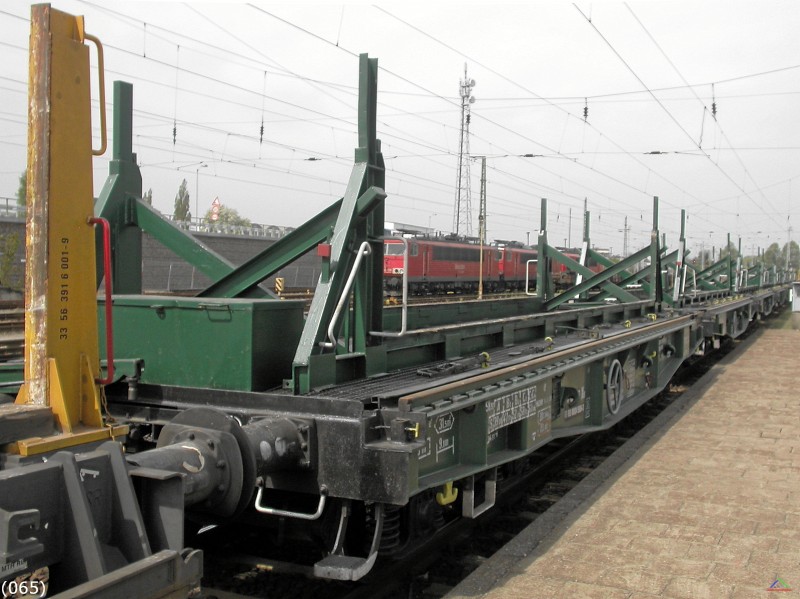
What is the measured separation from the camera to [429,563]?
17.1 ft

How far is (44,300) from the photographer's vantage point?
10.6ft

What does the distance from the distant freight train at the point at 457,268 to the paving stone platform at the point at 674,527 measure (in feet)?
76.4

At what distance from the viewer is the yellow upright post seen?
3.22 m

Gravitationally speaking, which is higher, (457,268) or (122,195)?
(457,268)

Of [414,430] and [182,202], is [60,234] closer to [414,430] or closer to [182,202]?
[414,430]

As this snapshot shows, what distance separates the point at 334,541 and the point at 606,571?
1686 mm

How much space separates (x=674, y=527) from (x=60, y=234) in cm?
451

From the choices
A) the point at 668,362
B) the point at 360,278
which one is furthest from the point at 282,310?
the point at 668,362

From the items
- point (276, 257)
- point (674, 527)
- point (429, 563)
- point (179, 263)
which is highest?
point (179, 263)

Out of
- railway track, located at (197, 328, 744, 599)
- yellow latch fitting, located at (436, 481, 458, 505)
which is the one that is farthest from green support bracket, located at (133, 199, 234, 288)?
yellow latch fitting, located at (436, 481, 458, 505)

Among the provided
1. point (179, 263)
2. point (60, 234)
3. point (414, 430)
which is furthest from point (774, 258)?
point (60, 234)

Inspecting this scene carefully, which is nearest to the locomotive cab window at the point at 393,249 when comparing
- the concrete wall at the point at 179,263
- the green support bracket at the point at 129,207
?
the concrete wall at the point at 179,263

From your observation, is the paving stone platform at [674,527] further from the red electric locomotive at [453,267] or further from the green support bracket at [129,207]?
the red electric locomotive at [453,267]

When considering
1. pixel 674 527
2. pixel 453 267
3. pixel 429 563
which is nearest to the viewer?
pixel 429 563
